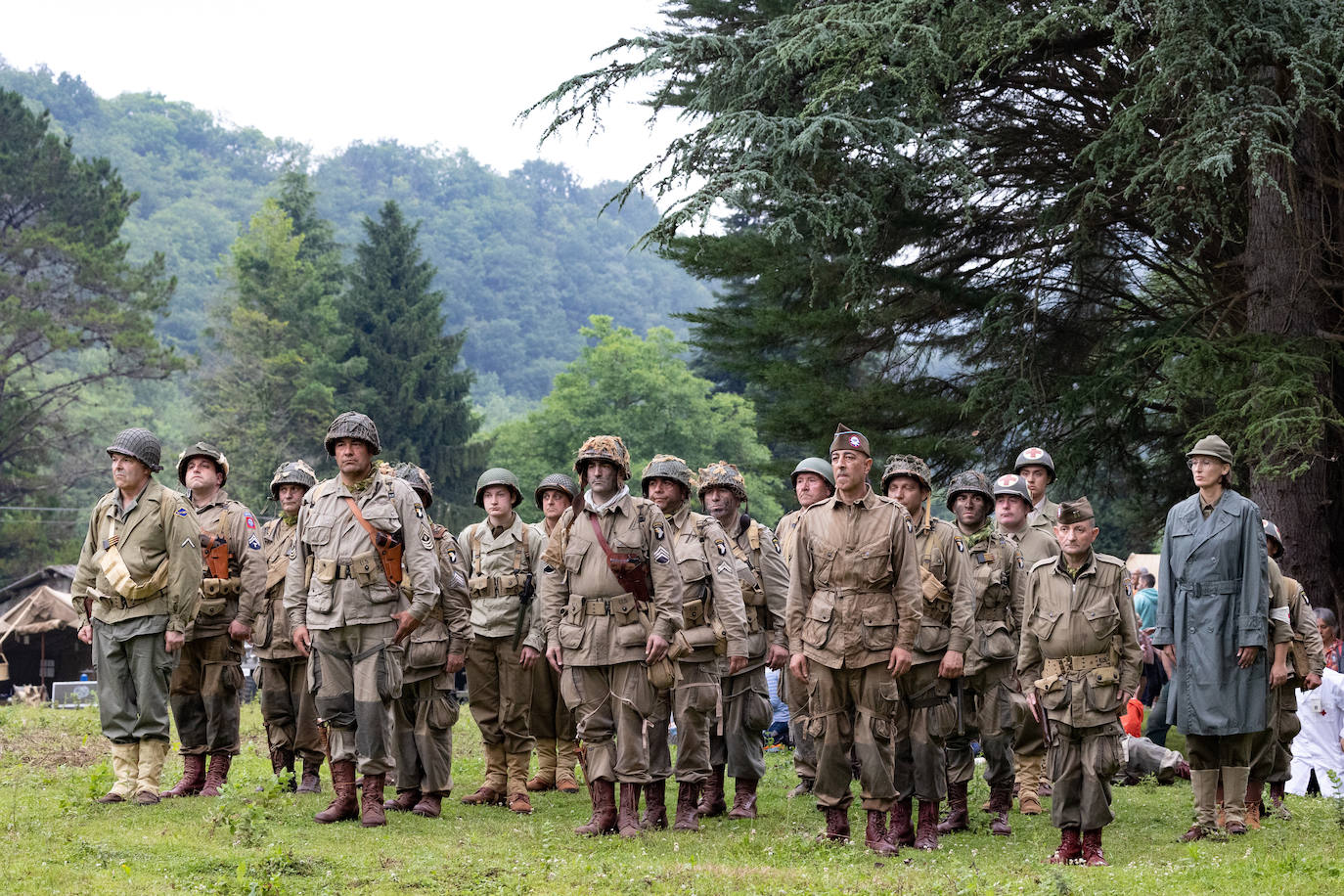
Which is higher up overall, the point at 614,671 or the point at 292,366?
the point at 292,366

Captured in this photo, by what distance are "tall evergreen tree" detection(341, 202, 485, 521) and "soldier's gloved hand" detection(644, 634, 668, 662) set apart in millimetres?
47612

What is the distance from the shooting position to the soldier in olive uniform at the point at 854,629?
815cm

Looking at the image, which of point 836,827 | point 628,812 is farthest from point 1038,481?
point 628,812

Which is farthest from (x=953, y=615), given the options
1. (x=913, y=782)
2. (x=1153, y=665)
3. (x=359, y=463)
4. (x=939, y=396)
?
(x=939, y=396)

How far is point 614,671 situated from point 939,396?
12.5m

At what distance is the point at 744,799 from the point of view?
10180mm

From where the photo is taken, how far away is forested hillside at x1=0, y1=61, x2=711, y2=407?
11012 cm

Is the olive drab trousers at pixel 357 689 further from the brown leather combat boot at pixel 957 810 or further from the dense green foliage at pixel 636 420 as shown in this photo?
the dense green foliage at pixel 636 420

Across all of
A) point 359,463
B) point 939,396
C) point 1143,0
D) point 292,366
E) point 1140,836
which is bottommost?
point 1140,836

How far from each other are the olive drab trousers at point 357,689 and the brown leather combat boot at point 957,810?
3.73 meters

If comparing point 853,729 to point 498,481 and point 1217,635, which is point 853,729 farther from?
point 498,481

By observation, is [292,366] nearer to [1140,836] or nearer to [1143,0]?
[1143,0]

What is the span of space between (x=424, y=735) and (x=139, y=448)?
268 cm

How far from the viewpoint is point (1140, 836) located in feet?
31.2
